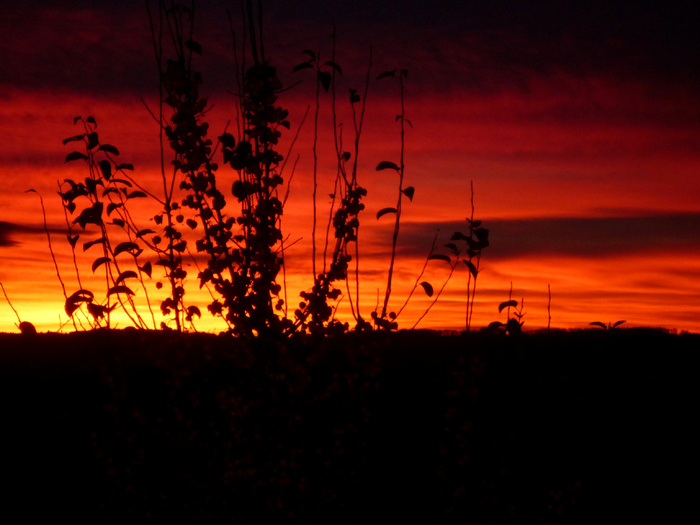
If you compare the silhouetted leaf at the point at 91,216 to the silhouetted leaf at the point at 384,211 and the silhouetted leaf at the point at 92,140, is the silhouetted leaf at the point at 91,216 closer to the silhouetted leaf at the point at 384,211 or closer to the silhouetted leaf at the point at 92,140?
the silhouetted leaf at the point at 92,140

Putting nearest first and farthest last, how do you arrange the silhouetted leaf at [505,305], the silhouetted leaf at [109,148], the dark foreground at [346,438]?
the dark foreground at [346,438] → the silhouetted leaf at [505,305] → the silhouetted leaf at [109,148]

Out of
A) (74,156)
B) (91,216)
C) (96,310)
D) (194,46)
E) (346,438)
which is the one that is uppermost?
(194,46)

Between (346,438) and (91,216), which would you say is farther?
(91,216)

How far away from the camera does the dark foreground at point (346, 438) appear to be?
3807 millimetres

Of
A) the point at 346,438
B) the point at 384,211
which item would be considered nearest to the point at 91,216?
the point at 384,211

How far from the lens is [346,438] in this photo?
3.84 meters

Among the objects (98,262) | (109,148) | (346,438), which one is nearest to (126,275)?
(98,262)

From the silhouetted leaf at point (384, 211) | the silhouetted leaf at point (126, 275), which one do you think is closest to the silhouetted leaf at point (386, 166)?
the silhouetted leaf at point (384, 211)

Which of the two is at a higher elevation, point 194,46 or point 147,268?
point 194,46

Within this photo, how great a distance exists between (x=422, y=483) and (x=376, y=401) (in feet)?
1.58

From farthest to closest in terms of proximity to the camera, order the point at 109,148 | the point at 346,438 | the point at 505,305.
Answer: the point at 109,148, the point at 505,305, the point at 346,438

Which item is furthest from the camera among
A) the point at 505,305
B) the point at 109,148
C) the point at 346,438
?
the point at 109,148

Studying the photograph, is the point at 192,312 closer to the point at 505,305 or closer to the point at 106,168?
the point at 106,168

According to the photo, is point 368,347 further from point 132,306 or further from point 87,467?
point 132,306
